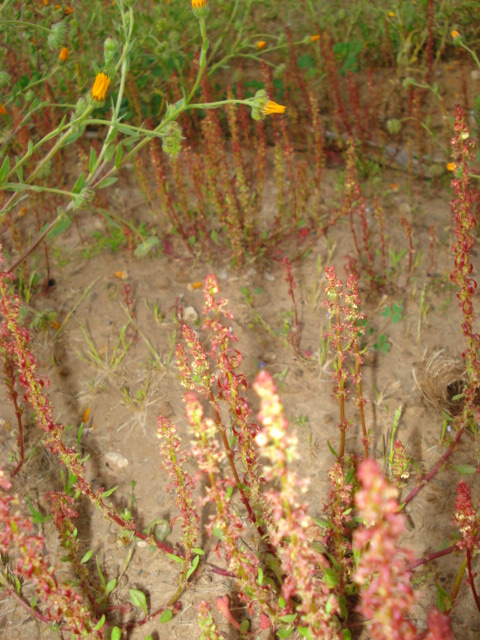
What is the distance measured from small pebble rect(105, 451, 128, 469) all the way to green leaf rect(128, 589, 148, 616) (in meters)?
0.52

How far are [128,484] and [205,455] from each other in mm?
1179

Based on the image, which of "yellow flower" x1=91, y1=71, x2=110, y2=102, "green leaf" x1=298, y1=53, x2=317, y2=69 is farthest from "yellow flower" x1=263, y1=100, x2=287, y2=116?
"green leaf" x1=298, y1=53, x2=317, y2=69

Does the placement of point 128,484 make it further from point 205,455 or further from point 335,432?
point 205,455

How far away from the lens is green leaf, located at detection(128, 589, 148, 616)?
185 centimetres

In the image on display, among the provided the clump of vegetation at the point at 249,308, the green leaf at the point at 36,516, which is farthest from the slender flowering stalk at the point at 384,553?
the green leaf at the point at 36,516

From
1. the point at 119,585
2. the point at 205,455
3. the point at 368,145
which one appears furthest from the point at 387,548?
the point at 368,145

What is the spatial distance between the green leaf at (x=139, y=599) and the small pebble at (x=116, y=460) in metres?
0.52

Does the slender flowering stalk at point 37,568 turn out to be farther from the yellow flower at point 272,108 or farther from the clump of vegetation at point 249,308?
the yellow flower at point 272,108

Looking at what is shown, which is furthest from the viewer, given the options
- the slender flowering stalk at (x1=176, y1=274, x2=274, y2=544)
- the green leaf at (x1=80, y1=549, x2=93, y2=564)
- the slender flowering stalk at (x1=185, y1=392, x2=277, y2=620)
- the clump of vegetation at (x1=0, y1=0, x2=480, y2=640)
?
the green leaf at (x1=80, y1=549, x2=93, y2=564)

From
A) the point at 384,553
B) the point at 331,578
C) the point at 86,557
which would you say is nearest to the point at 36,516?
the point at 86,557

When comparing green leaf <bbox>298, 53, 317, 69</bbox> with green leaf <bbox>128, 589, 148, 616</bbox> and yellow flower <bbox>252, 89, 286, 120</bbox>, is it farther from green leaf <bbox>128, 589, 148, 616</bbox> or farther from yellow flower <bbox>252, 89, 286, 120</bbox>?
green leaf <bbox>128, 589, 148, 616</bbox>

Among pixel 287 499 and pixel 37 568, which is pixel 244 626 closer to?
pixel 37 568

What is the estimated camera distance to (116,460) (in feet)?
7.55

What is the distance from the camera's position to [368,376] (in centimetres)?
250
